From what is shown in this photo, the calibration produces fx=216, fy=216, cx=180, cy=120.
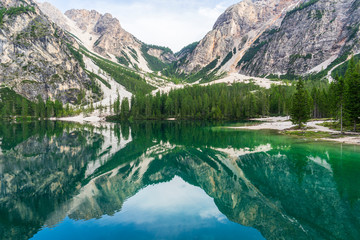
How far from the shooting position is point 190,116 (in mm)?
137375

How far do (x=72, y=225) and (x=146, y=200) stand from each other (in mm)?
5403

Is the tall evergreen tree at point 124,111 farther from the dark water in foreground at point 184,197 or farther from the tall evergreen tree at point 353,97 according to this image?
the tall evergreen tree at point 353,97

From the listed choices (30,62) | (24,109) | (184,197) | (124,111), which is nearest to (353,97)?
(184,197)

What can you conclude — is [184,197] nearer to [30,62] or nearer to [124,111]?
[124,111]

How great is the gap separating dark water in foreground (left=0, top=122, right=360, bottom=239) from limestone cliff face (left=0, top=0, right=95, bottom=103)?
17044 cm

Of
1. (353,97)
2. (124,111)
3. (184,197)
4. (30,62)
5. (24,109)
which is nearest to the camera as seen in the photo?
(184,197)

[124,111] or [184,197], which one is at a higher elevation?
[124,111]

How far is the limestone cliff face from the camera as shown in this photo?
164000 mm

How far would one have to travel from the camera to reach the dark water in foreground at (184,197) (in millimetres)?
11922

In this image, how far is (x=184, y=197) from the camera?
56.5ft

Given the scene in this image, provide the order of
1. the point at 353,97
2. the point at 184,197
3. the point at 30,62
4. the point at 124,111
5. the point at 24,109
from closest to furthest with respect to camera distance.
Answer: the point at 184,197, the point at 353,97, the point at 24,109, the point at 124,111, the point at 30,62

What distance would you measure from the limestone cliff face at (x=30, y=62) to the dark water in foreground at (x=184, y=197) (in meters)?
170

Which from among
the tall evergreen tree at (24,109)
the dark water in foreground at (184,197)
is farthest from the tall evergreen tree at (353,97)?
the tall evergreen tree at (24,109)

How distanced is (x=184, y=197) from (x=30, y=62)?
667 feet
